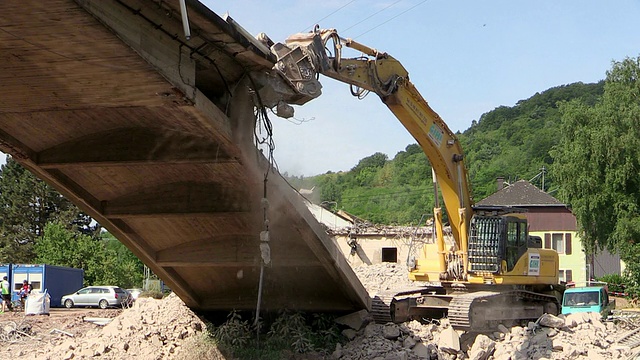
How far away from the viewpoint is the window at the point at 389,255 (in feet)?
116

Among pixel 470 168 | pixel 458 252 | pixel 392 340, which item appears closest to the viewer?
pixel 392 340

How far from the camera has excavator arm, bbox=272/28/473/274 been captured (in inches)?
440

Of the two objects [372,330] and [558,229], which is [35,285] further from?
[558,229]

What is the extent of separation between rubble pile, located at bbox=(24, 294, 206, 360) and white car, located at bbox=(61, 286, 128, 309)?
16455mm

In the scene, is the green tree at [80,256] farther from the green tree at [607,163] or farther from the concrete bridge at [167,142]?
the concrete bridge at [167,142]

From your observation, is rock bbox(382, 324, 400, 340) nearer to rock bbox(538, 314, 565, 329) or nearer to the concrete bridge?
the concrete bridge

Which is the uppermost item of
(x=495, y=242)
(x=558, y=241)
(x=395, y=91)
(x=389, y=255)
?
(x=395, y=91)

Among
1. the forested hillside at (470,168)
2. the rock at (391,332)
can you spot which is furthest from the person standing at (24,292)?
the forested hillside at (470,168)

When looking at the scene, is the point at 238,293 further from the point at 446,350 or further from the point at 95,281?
the point at 95,281

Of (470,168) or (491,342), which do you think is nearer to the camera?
(491,342)

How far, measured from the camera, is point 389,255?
35531mm

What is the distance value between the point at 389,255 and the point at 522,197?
2368 cm

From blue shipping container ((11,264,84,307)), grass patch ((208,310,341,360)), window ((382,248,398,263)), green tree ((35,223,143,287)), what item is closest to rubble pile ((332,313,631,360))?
grass patch ((208,310,341,360))

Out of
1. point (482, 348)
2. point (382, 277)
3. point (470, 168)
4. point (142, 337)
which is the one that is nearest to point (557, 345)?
point (482, 348)
